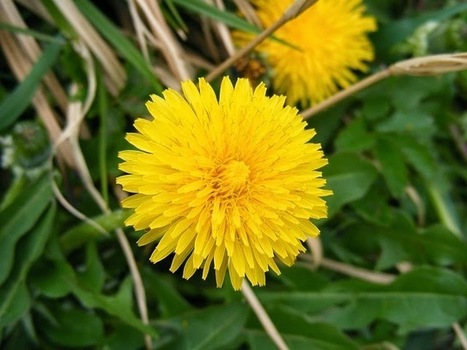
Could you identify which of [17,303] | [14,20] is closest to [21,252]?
[17,303]

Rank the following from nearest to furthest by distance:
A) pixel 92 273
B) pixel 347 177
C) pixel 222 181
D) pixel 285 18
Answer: pixel 222 181 < pixel 285 18 < pixel 92 273 < pixel 347 177

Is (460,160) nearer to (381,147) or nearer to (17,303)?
(381,147)

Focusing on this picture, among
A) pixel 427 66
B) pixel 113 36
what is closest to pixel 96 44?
pixel 113 36

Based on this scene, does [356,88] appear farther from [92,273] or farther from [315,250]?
[92,273]

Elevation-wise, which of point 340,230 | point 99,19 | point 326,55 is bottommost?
point 340,230

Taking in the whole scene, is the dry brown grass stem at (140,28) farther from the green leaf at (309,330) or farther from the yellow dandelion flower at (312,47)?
the green leaf at (309,330)

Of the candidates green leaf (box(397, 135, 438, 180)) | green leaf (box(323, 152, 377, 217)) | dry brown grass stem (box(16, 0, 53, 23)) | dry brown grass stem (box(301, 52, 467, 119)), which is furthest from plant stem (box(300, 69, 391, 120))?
dry brown grass stem (box(16, 0, 53, 23))
